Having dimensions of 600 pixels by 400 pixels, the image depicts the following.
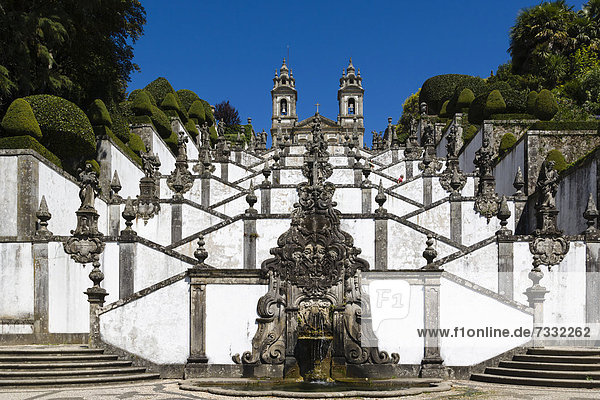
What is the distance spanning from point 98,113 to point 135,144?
5112 millimetres

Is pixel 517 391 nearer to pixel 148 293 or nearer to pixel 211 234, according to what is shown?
pixel 148 293

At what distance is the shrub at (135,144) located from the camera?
110 ft

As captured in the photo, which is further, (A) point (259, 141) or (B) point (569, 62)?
(A) point (259, 141)

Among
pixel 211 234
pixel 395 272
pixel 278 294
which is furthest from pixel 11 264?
pixel 395 272

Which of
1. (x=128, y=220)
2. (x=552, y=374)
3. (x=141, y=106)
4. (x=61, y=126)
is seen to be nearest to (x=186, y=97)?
(x=141, y=106)

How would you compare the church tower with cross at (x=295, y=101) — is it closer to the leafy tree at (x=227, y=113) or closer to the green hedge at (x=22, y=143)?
the leafy tree at (x=227, y=113)

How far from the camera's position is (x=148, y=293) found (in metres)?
15.6

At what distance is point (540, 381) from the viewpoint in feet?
45.2

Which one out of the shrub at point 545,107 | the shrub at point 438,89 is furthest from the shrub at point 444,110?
the shrub at point 545,107

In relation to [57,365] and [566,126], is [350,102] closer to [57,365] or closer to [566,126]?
[566,126]

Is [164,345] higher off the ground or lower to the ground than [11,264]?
lower

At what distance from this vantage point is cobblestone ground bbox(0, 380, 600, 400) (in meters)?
12.1

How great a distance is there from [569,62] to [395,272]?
2979 cm

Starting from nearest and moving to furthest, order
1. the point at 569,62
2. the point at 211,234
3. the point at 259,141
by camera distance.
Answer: the point at 211,234 → the point at 569,62 → the point at 259,141
